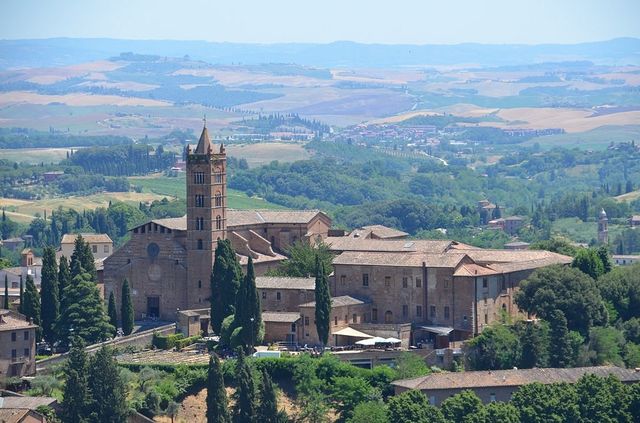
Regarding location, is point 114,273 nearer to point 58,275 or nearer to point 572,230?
point 58,275

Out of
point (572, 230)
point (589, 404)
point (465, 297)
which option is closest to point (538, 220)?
point (572, 230)

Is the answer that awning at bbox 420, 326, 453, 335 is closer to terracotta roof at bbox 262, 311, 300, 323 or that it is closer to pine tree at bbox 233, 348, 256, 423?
terracotta roof at bbox 262, 311, 300, 323

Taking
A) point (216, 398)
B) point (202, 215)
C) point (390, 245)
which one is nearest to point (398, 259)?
point (390, 245)

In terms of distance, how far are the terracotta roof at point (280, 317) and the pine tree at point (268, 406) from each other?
33.4 feet

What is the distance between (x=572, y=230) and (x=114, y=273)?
77.9 m

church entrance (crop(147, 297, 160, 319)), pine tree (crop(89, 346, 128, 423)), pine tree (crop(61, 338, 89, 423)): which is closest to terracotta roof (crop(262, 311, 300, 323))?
church entrance (crop(147, 297, 160, 319))

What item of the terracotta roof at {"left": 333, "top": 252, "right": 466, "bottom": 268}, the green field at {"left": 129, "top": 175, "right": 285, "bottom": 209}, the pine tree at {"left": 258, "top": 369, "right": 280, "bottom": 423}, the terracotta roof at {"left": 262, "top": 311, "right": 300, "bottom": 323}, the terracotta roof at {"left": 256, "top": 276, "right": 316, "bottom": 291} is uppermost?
the terracotta roof at {"left": 333, "top": 252, "right": 466, "bottom": 268}

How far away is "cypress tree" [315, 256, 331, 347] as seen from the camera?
78750 millimetres

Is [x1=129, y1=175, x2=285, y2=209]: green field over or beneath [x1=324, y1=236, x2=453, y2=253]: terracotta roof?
beneath

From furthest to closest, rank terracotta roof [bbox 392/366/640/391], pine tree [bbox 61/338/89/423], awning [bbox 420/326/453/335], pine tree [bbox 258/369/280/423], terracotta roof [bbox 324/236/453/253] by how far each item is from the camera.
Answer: terracotta roof [bbox 324/236/453/253]
awning [bbox 420/326/453/335]
terracotta roof [bbox 392/366/640/391]
pine tree [bbox 258/369/280/423]
pine tree [bbox 61/338/89/423]

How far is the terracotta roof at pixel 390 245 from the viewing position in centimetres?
8556

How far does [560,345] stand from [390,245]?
39.9 ft

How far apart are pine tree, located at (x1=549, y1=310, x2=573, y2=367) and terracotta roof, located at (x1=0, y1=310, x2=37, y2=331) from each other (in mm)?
20344

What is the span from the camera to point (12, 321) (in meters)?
77.1
